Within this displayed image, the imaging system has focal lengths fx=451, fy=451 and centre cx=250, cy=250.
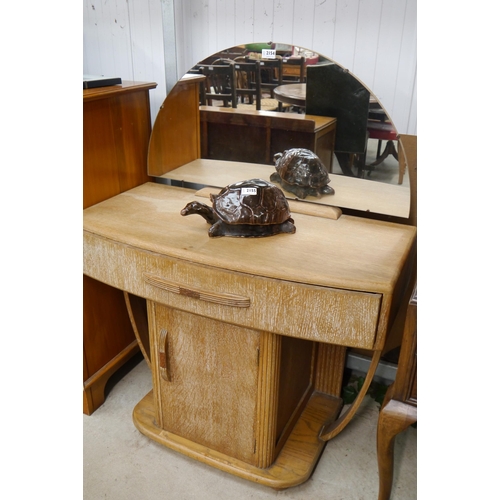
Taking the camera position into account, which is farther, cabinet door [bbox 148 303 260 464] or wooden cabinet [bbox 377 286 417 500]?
cabinet door [bbox 148 303 260 464]

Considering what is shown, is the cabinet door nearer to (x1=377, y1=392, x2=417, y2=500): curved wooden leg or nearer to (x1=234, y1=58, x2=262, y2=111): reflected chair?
(x1=377, y1=392, x2=417, y2=500): curved wooden leg

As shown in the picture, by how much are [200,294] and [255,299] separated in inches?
5.4

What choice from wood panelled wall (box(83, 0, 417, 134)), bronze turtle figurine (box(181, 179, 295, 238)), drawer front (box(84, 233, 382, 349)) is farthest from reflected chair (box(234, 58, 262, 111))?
drawer front (box(84, 233, 382, 349))

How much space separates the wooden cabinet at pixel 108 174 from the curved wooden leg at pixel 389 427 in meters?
0.97

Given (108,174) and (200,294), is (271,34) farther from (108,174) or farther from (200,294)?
(200,294)

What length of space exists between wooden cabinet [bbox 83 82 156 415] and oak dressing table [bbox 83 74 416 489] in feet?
0.24

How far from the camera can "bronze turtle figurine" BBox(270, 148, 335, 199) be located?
1.32 metres

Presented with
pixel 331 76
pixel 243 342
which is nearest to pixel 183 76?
pixel 331 76

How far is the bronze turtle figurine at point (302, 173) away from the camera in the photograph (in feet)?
4.33

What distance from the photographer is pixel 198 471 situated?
4.59 feet

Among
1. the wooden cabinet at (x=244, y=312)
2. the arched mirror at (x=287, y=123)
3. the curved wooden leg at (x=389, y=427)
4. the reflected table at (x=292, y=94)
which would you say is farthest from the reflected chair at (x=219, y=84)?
the curved wooden leg at (x=389, y=427)

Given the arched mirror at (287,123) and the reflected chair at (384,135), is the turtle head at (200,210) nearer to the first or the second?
the arched mirror at (287,123)

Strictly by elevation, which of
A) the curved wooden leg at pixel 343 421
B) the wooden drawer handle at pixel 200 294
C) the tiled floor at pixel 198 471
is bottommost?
the tiled floor at pixel 198 471

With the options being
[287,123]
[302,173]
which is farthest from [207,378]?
[287,123]
